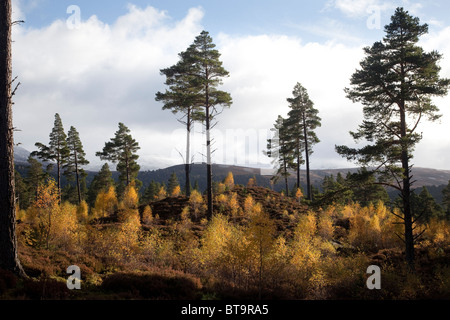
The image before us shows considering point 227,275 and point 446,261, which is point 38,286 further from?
point 446,261

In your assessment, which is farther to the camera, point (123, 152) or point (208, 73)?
point (123, 152)

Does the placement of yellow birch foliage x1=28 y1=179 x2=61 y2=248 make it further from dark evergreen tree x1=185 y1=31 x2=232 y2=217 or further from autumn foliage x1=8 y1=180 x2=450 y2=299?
dark evergreen tree x1=185 y1=31 x2=232 y2=217

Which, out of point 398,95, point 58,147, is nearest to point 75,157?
point 58,147

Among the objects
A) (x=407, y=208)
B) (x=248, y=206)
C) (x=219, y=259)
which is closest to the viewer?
(x=407, y=208)

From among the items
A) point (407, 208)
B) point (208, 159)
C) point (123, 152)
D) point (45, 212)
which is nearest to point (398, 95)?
point (407, 208)

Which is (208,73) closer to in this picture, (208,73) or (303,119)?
(208,73)

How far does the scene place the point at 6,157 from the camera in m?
7.80

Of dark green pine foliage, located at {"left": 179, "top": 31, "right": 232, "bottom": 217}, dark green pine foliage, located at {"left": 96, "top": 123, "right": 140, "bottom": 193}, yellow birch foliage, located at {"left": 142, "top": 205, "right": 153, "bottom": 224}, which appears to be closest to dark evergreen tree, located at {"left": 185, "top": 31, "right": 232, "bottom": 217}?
dark green pine foliage, located at {"left": 179, "top": 31, "right": 232, "bottom": 217}

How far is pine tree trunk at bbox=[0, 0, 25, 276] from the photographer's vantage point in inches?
303

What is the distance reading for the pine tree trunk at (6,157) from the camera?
7684mm

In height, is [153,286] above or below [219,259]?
above

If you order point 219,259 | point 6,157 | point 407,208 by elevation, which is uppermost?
point 6,157

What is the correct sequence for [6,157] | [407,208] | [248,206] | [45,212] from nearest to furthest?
[6,157], [407,208], [45,212], [248,206]
